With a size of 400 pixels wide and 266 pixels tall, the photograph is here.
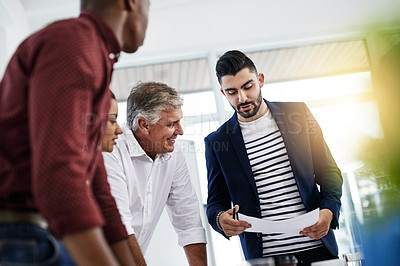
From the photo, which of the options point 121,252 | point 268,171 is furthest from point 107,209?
point 268,171

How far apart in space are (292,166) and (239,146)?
0.91ft

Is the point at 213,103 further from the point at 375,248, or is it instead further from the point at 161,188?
the point at 375,248

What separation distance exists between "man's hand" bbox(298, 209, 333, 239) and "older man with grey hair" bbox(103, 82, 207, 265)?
1.59 feet


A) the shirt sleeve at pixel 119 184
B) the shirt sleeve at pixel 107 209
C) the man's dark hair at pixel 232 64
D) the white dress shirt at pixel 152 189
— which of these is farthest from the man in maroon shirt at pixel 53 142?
the man's dark hair at pixel 232 64

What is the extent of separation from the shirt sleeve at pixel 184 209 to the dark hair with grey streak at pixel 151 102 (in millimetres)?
256

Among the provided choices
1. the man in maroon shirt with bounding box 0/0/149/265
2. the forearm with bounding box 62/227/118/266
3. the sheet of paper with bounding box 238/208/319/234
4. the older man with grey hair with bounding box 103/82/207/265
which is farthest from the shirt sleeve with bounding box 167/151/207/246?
the forearm with bounding box 62/227/118/266

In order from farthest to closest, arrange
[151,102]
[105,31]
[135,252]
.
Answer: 1. [151,102]
2. [135,252]
3. [105,31]

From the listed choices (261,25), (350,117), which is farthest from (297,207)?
(261,25)

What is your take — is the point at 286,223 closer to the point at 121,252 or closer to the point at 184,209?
the point at 184,209

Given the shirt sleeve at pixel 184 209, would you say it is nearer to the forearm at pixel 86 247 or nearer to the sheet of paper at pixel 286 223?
the sheet of paper at pixel 286 223

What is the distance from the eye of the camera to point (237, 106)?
2172 millimetres

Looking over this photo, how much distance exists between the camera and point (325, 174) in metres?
1.97

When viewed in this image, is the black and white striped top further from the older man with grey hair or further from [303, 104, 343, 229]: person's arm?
the older man with grey hair

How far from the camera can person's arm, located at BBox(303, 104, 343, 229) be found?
1.81m
